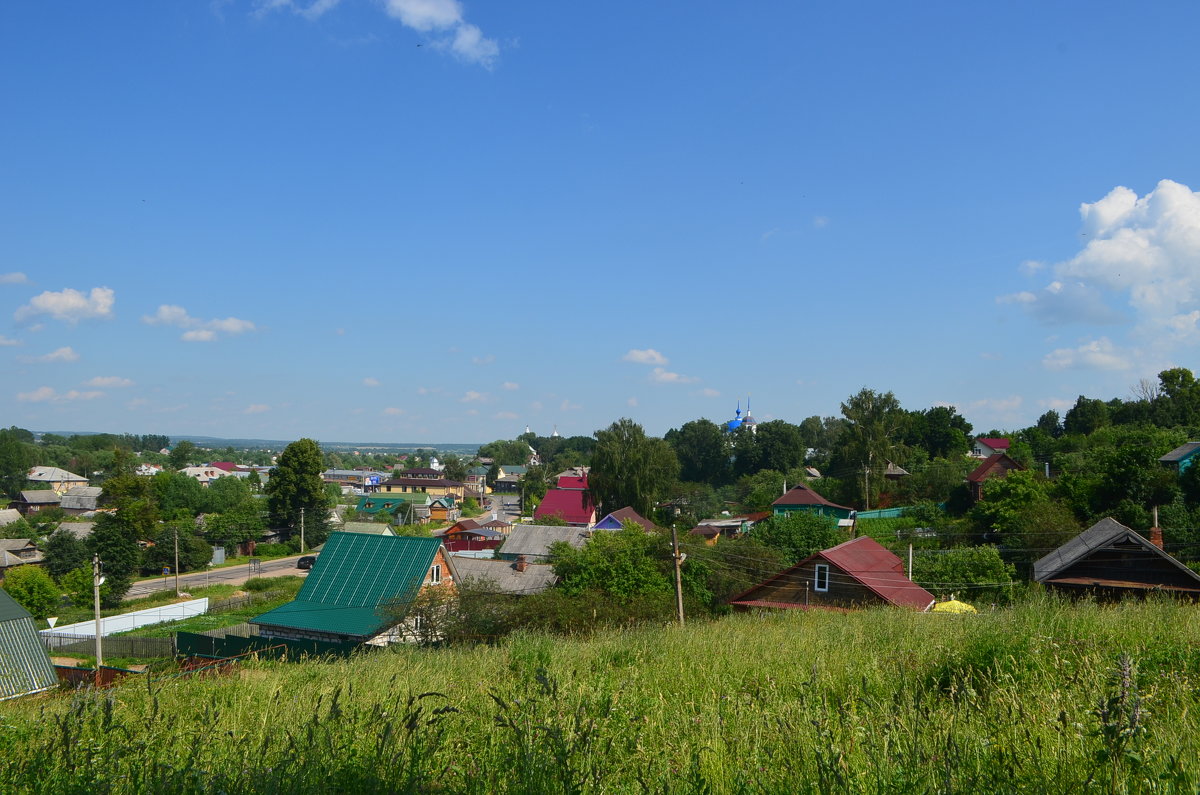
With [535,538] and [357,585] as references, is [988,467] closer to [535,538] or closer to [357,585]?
[535,538]

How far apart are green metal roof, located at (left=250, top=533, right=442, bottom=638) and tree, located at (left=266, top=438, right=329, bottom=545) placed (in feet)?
113

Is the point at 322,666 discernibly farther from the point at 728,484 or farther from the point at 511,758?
the point at 728,484

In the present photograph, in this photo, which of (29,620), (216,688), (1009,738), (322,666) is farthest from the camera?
(29,620)

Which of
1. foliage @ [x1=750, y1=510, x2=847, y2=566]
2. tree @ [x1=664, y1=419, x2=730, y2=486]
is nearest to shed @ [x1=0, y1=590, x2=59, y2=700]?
foliage @ [x1=750, y1=510, x2=847, y2=566]

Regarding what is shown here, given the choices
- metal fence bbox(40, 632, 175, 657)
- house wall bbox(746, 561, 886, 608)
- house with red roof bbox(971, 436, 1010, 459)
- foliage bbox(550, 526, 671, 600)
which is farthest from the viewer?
house with red roof bbox(971, 436, 1010, 459)

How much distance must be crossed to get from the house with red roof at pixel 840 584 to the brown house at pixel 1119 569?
3.90 metres

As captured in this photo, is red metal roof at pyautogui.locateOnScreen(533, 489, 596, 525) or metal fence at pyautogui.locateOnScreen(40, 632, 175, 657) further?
red metal roof at pyautogui.locateOnScreen(533, 489, 596, 525)

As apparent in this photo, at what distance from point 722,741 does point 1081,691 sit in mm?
1987

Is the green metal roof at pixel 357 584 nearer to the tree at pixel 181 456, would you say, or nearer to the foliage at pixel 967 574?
the foliage at pixel 967 574

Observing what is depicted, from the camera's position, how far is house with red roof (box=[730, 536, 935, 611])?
22706mm

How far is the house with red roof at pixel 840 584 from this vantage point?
2271cm

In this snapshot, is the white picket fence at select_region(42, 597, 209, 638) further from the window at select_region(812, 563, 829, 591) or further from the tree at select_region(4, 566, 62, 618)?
the window at select_region(812, 563, 829, 591)

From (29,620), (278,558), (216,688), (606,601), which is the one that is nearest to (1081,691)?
(216,688)

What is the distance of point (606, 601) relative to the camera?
A: 20984mm
